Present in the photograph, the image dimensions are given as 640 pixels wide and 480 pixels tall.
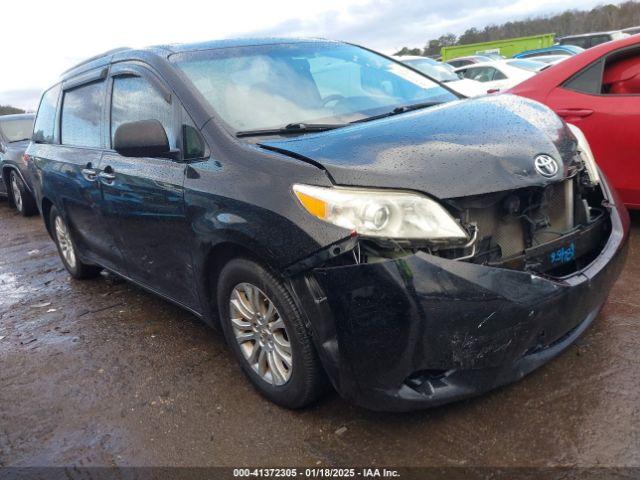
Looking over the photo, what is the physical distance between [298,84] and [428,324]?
173cm

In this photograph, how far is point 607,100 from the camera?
14.0 feet

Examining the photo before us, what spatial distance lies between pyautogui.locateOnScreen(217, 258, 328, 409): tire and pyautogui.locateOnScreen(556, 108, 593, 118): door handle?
307cm

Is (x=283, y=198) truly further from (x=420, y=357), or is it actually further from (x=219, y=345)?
(x=219, y=345)

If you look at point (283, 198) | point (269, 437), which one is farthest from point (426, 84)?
point (269, 437)

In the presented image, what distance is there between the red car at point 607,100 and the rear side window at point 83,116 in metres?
3.34

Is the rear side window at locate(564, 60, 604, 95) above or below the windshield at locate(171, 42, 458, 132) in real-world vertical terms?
below

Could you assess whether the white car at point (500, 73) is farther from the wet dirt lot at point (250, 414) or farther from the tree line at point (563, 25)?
the tree line at point (563, 25)

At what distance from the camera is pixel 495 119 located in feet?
8.53

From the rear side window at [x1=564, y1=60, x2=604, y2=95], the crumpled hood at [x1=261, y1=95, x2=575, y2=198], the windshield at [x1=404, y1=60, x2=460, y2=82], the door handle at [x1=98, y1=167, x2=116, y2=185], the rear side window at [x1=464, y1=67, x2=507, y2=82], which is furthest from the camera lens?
the rear side window at [x1=464, y1=67, x2=507, y2=82]

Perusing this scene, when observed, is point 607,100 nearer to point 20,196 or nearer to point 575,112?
point 575,112

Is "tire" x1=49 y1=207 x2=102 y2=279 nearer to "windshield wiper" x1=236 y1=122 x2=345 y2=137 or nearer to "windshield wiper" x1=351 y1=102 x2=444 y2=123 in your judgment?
"windshield wiper" x1=236 y1=122 x2=345 y2=137

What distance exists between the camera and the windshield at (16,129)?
32.0ft

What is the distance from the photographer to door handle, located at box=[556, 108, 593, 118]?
4292mm

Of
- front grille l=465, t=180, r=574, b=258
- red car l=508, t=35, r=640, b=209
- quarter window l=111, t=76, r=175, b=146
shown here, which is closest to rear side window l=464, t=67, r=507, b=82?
red car l=508, t=35, r=640, b=209
